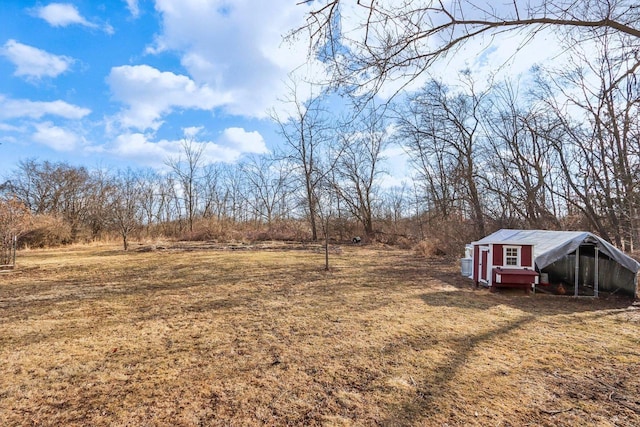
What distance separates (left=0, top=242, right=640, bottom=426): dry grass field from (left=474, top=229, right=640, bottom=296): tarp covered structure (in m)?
0.66

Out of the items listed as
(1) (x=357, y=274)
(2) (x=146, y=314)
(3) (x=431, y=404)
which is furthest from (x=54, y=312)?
(1) (x=357, y=274)

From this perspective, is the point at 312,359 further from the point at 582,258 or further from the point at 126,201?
the point at 126,201

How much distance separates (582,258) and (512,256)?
203cm

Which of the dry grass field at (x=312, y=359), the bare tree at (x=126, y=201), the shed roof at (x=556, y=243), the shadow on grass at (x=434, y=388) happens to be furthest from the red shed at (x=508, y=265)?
the bare tree at (x=126, y=201)

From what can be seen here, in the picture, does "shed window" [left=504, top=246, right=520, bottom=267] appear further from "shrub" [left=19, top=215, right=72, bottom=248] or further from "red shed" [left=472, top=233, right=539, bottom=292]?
"shrub" [left=19, top=215, right=72, bottom=248]

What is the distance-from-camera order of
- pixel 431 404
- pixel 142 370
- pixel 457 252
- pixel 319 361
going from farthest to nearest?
pixel 457 252, pixel 319 361, pixel 142 370, pixel 431 404

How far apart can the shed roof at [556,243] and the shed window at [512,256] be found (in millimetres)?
209

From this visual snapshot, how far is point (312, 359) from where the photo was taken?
334 centimetres

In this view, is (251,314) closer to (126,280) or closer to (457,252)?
(126,280)

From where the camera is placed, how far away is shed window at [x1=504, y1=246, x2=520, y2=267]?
7.57 meters

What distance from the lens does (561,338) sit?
4.19 meters

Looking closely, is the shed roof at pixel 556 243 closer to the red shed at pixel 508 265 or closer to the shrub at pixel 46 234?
the red shed at pixel 508 265

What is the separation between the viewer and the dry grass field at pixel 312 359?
7.87ft

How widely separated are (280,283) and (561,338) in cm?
543
